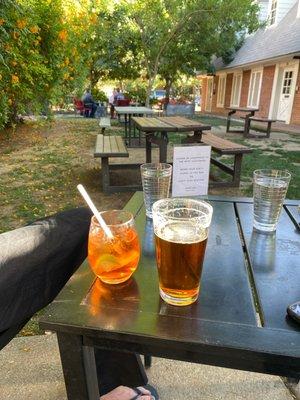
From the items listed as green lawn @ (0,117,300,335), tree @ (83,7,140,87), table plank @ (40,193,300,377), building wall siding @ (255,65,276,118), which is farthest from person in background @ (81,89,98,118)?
table plank @ (40,193,300,377)

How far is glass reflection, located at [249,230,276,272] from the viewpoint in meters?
0.96

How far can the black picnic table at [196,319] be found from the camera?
0.68 m

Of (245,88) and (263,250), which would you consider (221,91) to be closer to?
(245,88)

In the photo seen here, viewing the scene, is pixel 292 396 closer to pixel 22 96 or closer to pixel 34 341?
pixel 34 341

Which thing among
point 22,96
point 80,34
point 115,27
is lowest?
point 22,96

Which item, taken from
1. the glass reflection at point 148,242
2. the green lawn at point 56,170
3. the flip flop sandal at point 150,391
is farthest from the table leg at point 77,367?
the green lawn at point 56,170

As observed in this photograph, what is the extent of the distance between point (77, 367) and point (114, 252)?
0.90 feet

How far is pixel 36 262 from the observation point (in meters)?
0.88

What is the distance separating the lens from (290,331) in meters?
0.71

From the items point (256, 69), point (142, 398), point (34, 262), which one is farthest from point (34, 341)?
point (256, 69)

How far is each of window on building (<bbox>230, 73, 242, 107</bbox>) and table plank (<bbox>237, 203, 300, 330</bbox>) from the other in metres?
18.5

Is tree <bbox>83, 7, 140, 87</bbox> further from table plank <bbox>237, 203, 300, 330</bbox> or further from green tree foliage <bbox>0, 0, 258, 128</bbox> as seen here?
table plank <bbox>237, 203, 300, 330</bbox>

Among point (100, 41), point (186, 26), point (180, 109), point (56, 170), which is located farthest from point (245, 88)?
point (56, 170)

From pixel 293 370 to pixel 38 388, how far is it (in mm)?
1286
